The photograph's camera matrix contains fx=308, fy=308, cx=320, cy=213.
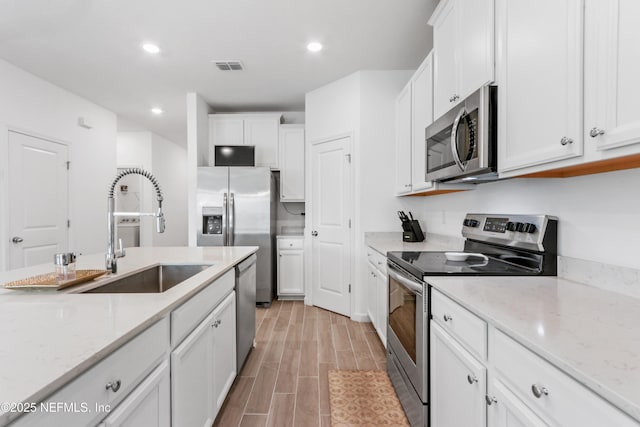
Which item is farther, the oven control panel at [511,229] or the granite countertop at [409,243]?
the granite countertop at [409,243]

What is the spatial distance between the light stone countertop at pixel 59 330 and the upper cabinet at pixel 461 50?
5.66ft

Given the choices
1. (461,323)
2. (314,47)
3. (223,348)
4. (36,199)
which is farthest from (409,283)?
(36,199)

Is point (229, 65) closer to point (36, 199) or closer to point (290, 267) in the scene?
point (290, 267)

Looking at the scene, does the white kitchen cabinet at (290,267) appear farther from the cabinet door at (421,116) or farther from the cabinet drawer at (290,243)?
the cabinet door at (421,116)

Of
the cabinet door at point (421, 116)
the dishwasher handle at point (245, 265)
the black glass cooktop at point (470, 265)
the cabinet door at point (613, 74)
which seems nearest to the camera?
the cabinet door at point (613, 74)

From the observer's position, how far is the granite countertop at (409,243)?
2503 mm

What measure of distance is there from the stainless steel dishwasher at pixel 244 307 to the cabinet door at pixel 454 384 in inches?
51.4

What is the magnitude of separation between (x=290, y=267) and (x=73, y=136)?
3430 millimetres

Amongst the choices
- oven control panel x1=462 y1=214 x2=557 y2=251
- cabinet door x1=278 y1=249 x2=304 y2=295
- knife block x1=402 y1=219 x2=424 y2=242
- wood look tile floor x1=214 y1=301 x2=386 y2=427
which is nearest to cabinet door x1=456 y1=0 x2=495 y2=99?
oven control panel x1=462 y1=214 x2=557 y2=251

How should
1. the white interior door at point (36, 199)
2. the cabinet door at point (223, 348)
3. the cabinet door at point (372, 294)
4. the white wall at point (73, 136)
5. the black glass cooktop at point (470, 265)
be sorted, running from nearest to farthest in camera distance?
the black glass cooktop at point (470, 265)
the cabinet door at point (223, 348)
the cabinet door at point (372, 294)
the white wall at point (73, 136)
the white interior door at point (36, 199)

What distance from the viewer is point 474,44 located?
1646mm

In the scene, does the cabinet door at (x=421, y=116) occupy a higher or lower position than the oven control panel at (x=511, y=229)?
higher

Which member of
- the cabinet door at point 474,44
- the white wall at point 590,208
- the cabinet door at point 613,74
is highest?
the cabinet door at point 474,44

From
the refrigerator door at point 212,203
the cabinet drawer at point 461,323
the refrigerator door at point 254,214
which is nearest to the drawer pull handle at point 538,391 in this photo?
the cabinet drawer at point 461,323
